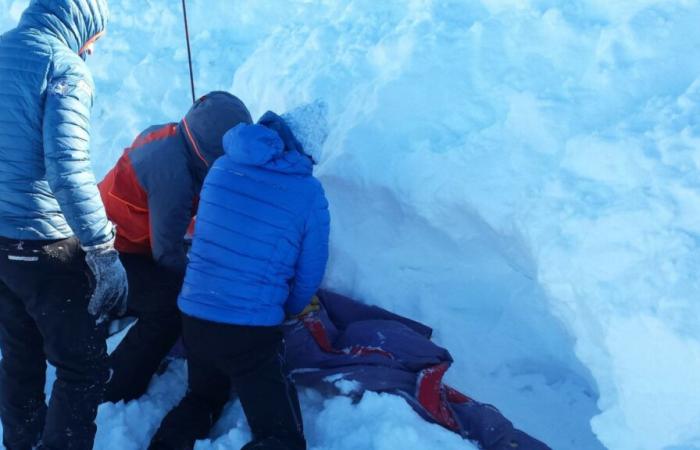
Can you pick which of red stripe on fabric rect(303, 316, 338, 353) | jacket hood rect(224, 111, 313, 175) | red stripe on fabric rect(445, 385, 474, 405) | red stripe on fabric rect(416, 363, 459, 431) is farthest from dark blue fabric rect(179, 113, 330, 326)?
red stripe on fabric rect(445, 385, 474, 405)

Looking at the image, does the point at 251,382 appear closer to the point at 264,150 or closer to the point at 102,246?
the point at 102,246

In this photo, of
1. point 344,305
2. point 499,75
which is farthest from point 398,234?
point 499,75

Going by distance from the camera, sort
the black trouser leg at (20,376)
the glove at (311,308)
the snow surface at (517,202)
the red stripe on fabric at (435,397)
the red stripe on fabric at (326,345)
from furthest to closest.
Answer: the glove at (311,308)
the red stripe on fabric at (326,345)
the red stripe on fabric at (435,397)
the snow surface at (517,202)
the black trouser leg at (20,376)

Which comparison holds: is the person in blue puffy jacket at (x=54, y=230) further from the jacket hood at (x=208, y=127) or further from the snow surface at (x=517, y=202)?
the jacket hood at (x=208, y=127)

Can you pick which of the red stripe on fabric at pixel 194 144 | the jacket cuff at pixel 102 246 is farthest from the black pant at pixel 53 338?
the red stripe on fabric at pixel 194 144

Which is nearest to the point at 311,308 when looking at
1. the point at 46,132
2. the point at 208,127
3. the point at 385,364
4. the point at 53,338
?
the point at 385,364

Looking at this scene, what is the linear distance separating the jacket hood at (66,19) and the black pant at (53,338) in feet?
2.40

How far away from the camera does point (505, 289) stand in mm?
3648

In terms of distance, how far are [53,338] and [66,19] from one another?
112 cm

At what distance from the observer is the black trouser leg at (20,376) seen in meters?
2.48

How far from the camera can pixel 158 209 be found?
2.92m

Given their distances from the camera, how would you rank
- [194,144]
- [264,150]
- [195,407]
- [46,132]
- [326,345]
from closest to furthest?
[46,132] → [264,150] → [195,407] → [194,144] → [326,345]

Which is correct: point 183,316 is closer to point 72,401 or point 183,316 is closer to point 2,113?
point 72,401

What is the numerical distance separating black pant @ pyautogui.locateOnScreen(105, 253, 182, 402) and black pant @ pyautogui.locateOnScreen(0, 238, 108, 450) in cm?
40
